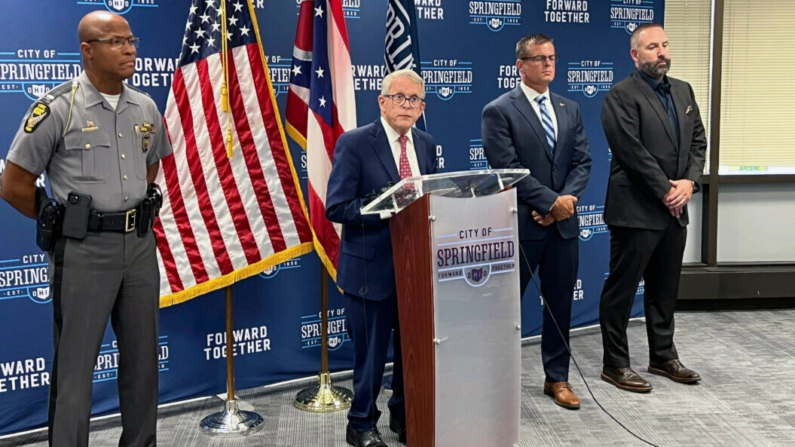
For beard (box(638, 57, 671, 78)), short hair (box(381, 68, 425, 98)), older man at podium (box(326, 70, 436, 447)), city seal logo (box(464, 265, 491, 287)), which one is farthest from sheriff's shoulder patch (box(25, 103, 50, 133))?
beard (box(638, 57, 671, 78))

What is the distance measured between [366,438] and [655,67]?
2261 mm

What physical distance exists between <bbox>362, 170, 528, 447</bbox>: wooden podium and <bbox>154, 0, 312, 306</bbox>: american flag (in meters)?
1.06

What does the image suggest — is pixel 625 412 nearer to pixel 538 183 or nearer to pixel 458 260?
pixel 538 183

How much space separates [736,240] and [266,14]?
149 inches

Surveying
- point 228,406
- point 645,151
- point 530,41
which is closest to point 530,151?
point 530,41

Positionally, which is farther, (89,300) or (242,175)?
(242,175)

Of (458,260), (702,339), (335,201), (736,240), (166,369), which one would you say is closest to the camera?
(458,260)

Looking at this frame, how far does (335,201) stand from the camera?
305cm

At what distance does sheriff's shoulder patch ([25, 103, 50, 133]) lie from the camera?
2.62 metres

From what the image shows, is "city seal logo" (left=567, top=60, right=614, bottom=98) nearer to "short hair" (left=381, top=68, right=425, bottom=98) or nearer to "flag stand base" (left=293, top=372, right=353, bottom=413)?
"short hair" (left=381, top=68, right=425, bottom=98)

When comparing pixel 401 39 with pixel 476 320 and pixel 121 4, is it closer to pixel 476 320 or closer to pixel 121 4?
pixel 121 4

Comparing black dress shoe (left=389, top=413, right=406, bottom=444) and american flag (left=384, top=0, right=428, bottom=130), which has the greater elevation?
american flag (left=384, top=0, right=428, bottom=130)

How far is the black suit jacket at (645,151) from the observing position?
13.0 ft

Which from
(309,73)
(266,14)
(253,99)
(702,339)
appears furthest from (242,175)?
(702,339)
